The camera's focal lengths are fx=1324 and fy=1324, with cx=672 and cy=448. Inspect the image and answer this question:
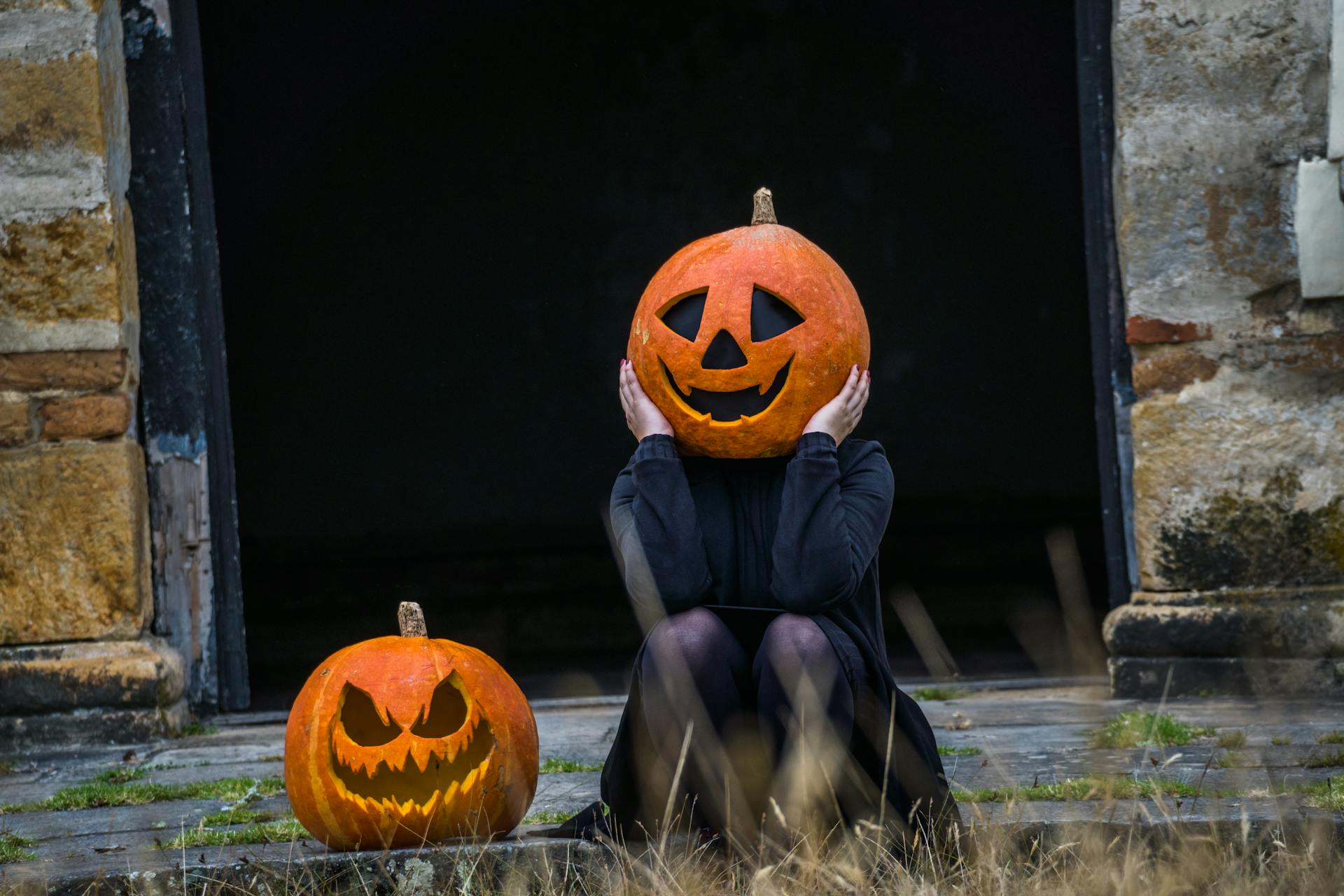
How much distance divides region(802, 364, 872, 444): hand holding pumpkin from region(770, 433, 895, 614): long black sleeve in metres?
0.02

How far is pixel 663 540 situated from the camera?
2.10 meters

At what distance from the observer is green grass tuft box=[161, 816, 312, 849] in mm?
2338

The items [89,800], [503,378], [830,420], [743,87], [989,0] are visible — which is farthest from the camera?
[503,378]

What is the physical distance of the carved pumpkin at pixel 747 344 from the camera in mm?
2146

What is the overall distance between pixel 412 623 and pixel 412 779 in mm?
273

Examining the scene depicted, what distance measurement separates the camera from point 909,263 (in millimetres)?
9273

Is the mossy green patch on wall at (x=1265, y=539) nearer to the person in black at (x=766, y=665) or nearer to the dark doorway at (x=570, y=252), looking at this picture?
the person in black at (x=766, y=665)

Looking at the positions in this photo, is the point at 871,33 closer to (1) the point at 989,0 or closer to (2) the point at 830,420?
(1) the point at 989,0

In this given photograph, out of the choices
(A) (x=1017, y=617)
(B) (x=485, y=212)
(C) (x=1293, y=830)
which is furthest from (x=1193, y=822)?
(B) (x=485, y=212)

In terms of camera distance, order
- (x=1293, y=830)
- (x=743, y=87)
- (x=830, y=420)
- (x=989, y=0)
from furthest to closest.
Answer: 1. (x=743, y=87)
2. (x=989, y=0)
3. (x=830, y=420)
4. (x=1293, y=830)

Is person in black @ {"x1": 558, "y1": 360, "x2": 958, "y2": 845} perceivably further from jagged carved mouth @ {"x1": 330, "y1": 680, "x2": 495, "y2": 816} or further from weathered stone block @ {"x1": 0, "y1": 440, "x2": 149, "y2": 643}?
weathered stone block @ {"x1": 0, "y1": 440, "x2": 149, "y2": 643}

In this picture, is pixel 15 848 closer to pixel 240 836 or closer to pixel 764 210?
pixel 240 836

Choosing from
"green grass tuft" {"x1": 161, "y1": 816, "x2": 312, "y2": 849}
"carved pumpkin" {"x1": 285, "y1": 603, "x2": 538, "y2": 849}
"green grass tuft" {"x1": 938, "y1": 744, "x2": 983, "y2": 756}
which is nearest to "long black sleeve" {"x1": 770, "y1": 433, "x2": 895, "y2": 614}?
"carved pumpkin" {"x1": 285, "y1": 603, "x2": 538, "y2": 849}

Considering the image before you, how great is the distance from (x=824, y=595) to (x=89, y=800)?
73.5 inches
